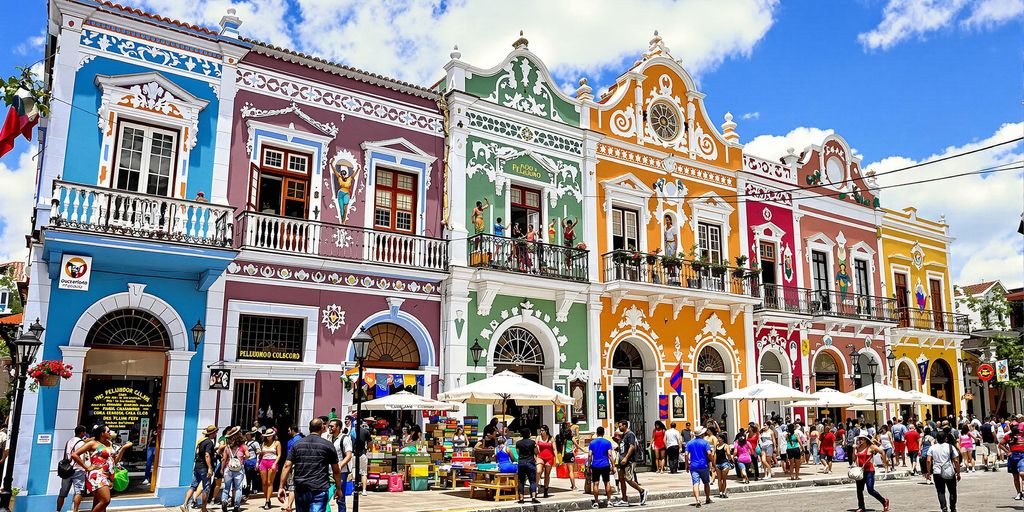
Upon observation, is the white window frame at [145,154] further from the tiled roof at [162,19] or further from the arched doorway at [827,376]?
the arched doorway at [827,376]

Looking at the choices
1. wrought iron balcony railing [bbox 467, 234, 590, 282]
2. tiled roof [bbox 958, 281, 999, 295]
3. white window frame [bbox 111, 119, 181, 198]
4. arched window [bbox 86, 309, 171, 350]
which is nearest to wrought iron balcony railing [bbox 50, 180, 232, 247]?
white window frame [bbox 111, 119, 181, 198]

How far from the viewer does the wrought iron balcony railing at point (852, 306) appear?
91.2 feet

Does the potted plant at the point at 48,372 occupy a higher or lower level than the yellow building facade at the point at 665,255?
lower

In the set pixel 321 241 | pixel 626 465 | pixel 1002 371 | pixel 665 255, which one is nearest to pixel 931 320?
pixel 1002 371

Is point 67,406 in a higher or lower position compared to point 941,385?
lower

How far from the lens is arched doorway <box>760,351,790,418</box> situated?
26203 mm

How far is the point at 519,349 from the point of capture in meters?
21.1

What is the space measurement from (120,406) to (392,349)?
5.98 m

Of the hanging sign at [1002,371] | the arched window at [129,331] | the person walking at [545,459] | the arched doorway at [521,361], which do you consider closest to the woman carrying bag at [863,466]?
the person walking at [545,459]

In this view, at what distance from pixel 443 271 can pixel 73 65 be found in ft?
29.5

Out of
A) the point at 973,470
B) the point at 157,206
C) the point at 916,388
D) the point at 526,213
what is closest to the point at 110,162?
the point at 157,206

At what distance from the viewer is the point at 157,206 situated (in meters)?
15.2

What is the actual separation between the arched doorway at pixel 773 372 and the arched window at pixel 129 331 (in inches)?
733

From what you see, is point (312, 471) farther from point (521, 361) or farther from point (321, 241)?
point (521, 361)
